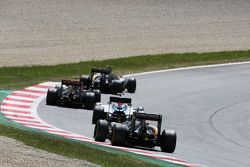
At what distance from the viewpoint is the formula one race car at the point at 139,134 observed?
1944 centimetres

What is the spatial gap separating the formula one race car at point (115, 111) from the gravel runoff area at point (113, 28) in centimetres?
1587

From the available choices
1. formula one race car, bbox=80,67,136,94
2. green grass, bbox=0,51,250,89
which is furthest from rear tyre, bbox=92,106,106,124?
green grass, bbox=0,51,250,89

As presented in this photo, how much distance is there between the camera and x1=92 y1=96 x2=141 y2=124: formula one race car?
22.1 metres

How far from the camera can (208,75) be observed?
36000mm

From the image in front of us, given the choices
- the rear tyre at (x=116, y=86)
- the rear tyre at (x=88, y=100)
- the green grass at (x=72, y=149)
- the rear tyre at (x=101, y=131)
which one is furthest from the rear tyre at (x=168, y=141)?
the rear tyre at (x=116, y=86)

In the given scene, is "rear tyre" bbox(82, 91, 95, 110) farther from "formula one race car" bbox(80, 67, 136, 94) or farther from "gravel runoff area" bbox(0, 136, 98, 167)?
"gravel runoff area" bbox(0, 136, 98, 167)

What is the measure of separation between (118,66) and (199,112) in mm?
11368

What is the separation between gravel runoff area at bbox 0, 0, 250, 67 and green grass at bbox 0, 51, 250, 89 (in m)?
1.86

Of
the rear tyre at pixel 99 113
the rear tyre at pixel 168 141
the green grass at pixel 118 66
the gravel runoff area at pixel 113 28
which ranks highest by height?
the gravel runoff area at pixel 113 28

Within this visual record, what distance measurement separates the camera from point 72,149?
688 inches

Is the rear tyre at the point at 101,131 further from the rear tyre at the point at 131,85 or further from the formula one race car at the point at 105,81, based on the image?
the rear tyre at the point at 131,85

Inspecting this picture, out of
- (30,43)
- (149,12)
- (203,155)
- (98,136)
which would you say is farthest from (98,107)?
(149,12)

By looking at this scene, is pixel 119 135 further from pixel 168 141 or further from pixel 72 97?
pixel 72 97

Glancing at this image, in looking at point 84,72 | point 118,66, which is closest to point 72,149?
point 84,72
